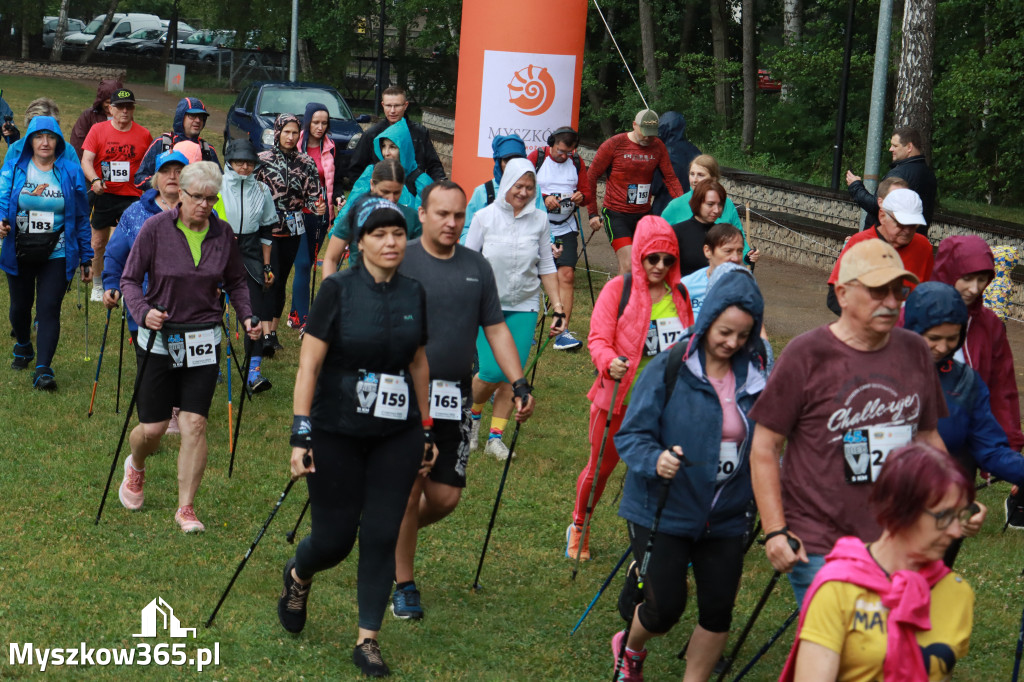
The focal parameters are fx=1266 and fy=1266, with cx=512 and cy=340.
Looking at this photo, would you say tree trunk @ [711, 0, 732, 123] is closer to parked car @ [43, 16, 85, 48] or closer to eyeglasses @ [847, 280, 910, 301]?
eyeglasses @ [847, 280, 910, 301]

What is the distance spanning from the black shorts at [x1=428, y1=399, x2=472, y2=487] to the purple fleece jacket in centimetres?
186

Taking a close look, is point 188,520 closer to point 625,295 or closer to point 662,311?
point 625,295

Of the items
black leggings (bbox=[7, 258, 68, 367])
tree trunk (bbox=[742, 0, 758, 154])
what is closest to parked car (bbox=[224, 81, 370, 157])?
tree trunk (bbox=[742, 0, 758, 154])

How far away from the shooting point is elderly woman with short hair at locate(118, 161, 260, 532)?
704 cm

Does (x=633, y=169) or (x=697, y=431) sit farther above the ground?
(x=633, y=169)

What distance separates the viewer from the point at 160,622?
6031 millimetres

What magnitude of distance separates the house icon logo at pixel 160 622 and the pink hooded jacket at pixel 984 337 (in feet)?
12.7

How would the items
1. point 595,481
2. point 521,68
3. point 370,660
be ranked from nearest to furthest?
point 370,660 → point 595,481 → point 521,68

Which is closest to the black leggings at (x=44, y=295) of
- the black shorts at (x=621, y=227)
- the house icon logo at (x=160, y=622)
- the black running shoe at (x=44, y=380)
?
the black running shoe at (x=44, y=380)

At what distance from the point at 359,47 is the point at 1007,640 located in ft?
127

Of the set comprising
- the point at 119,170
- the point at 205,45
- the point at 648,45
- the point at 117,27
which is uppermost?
the point at 117,27

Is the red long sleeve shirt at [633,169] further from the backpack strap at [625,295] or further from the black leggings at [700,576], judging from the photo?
the black leggings at [700,576]

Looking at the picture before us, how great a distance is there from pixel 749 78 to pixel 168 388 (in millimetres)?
23599

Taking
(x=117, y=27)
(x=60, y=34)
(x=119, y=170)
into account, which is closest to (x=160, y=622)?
(x=119, y=170)
